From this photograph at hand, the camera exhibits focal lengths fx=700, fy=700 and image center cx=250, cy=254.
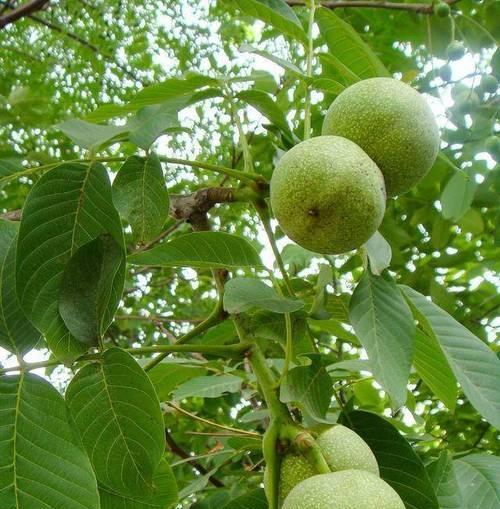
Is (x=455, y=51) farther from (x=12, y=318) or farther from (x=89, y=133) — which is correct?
(x=12, y=318)

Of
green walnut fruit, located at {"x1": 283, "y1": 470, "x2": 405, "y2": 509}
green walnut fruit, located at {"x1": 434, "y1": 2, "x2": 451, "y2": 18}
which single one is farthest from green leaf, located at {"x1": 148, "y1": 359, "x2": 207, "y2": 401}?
green walnut fruit, located at {"x1": 434, "y1": 2, "x2": 451, "y2": 18}

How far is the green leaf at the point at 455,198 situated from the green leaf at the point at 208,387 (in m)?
0.79

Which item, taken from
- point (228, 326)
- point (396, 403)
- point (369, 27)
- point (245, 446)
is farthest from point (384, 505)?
point (369, 27)

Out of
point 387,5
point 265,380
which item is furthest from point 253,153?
point 265,380

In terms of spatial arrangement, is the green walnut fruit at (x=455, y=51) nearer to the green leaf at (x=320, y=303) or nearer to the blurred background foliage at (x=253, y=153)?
the blurred background foliage at (x=253, y=153)

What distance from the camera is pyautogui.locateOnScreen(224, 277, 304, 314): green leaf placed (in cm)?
100

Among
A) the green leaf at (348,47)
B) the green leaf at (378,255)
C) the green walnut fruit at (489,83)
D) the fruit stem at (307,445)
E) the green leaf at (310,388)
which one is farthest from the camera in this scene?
the green walnut fruit at (489,83)

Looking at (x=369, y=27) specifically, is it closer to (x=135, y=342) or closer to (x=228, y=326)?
(x=228, y=326)

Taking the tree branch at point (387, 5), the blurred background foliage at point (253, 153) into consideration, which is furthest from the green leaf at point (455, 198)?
the tree branch at point (387, 5)

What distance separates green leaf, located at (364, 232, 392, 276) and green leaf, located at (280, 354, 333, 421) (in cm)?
17

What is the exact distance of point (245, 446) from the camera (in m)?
1.49

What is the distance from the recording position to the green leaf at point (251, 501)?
982 millimetres

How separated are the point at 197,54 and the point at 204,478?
221cm

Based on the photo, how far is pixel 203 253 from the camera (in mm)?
1083
